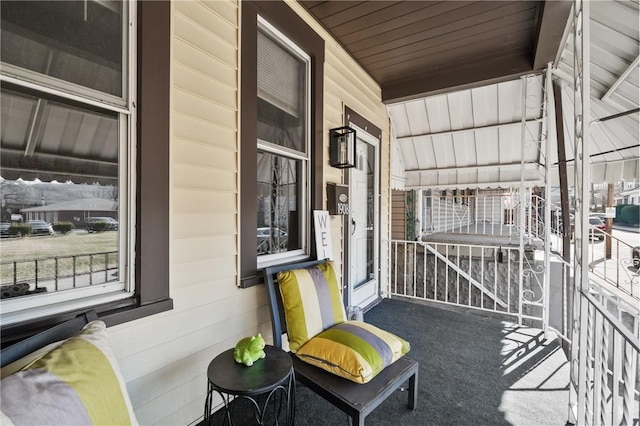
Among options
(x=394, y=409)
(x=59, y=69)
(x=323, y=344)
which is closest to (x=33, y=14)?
(x=59, y=69)

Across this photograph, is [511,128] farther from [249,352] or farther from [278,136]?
[249,352]

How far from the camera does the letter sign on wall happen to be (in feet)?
8.61

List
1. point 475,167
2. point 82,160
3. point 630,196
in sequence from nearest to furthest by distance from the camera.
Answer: point 82,160 → point 630,196 → point 475,167

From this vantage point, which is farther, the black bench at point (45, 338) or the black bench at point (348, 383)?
the black bench at point (348, 383)

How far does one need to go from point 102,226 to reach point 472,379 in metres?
2.65

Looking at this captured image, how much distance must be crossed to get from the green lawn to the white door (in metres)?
2.34

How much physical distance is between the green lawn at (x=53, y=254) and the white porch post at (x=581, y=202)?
2.51 m

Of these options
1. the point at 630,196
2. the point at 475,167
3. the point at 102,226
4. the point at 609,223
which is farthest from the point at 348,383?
the point at 609,223

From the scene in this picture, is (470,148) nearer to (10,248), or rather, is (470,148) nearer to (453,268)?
(453,268)

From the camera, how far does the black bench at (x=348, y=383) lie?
147 centimetres

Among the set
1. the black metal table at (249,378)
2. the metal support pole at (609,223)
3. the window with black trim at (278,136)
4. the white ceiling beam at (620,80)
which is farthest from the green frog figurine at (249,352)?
the metal support pole at (609,223)

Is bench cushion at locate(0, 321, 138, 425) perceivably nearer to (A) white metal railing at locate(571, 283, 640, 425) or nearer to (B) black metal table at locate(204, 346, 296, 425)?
(B) black metal table at locate(204, 346, 296, 425)

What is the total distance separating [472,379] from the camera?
226cm

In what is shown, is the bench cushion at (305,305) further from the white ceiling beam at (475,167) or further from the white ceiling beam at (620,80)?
the white ceiling beam at (475,167)
